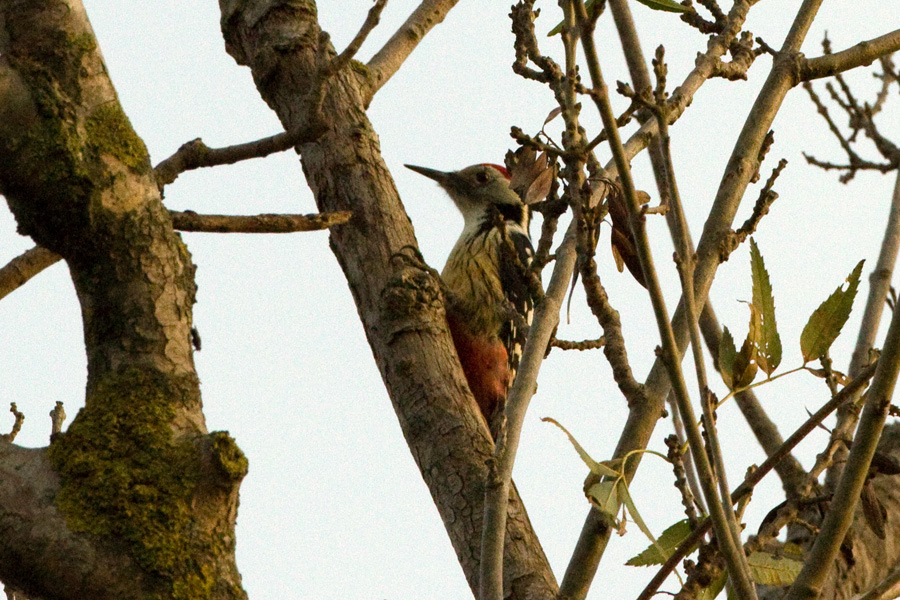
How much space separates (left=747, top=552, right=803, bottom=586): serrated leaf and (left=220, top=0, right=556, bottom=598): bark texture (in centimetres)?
51

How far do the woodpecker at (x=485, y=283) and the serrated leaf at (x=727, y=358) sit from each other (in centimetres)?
239

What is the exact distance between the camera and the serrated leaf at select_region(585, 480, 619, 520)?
175 cm

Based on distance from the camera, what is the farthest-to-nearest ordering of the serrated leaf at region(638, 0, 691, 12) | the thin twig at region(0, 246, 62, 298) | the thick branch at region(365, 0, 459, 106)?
the thick branch at region(365, 0, 459, 106) < the thin twig at region(0, 246, 62, 298) < the serrated leaf at region(638, 0, 691, 12)

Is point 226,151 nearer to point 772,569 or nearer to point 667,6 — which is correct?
point 667,6

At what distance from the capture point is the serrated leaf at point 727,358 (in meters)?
1.76

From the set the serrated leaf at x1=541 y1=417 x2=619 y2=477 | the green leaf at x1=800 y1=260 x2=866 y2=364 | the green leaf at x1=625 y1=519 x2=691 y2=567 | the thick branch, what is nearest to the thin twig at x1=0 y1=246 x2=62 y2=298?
the thick branch

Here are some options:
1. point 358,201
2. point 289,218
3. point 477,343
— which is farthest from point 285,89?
point 477,343

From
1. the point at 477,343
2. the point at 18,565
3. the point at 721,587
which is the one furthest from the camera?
the point at 477,343

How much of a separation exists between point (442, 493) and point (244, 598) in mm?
927

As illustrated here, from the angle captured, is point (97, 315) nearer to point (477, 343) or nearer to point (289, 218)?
point (289, 218)

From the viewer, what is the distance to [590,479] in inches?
72.9

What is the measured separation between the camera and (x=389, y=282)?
288 centimetres

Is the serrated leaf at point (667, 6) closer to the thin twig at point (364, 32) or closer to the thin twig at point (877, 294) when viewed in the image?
the thin twig at point (364, 32)

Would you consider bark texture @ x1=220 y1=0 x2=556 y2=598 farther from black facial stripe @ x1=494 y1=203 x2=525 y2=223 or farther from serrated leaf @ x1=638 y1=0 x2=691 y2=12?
black facial stripe @ x1=494 y1=203 x2=525 y2=223
